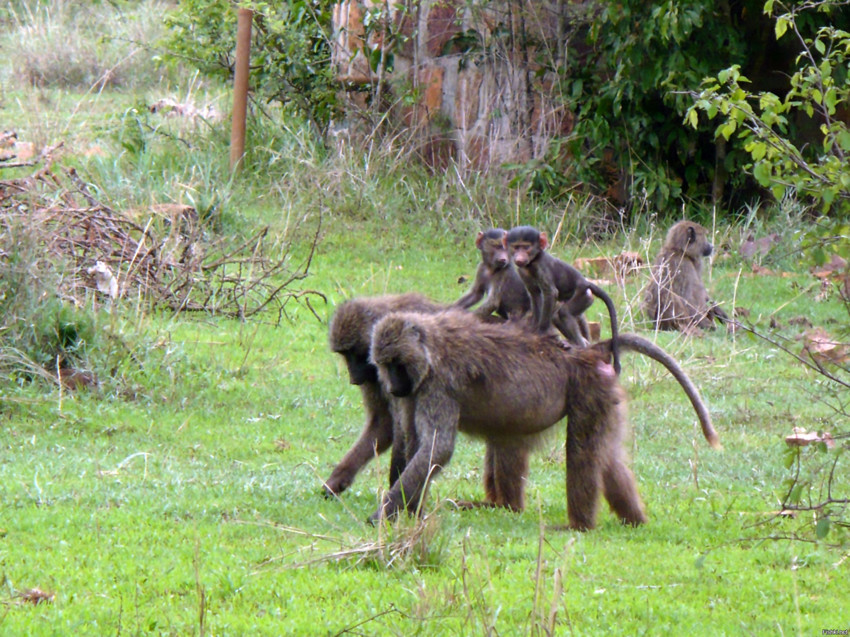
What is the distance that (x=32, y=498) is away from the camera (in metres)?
5.75

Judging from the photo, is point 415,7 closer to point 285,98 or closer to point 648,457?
point 285,98

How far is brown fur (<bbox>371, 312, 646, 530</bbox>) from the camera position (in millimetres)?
5555

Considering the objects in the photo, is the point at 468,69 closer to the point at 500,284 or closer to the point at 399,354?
the point at 500,284

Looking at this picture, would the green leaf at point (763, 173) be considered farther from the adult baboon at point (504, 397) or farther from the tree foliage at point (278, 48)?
the tree foliage at point (278, 48)

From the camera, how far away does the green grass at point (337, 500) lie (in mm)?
4426

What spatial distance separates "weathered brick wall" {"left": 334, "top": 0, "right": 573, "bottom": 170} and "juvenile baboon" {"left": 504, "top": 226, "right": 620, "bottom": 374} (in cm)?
746

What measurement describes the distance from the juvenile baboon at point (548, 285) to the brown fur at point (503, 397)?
35.4 inches

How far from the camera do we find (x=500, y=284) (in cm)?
732

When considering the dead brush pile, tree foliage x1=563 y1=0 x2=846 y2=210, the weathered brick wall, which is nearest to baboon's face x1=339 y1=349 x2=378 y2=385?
the dead brush pile

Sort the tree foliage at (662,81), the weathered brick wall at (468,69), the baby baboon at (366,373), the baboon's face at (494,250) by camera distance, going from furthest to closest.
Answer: the weathered brick wall at (468,69), the tree foliage at (662,81), the baboon's face at (494,250), the baby baboon at (366,373)

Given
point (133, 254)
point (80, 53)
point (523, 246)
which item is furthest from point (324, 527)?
point (80, 53)

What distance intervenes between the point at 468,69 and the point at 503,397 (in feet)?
32.5

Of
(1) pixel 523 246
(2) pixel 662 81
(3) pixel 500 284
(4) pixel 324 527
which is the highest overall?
(2) pixel 662 81

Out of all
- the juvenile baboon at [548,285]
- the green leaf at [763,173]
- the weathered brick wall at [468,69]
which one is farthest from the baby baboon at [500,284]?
the weathered brick wall at [468,69]
